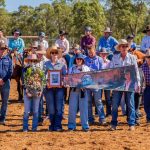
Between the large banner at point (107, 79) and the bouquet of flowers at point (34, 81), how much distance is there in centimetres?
55

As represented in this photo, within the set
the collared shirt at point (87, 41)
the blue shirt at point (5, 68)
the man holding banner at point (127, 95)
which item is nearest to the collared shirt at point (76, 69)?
the man holding banner at point (127, 95)

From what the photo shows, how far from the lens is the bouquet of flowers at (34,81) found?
949 centimetres

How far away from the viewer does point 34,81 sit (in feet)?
31.3

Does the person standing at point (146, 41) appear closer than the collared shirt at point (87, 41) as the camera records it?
No

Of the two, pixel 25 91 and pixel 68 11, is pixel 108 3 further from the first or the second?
pixel 25 91

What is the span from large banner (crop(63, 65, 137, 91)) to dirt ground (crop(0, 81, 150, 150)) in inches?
39.7

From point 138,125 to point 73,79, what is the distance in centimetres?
215

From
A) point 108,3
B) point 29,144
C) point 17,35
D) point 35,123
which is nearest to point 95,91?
point 35,123

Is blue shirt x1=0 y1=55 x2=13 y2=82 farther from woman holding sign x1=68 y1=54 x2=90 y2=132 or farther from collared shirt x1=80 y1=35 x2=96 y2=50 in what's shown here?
collared shirt x1=80 y1=35 x2=96 y2=50

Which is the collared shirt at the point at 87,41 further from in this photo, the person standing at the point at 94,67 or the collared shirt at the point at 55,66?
the collared shirt at the point at 55,66

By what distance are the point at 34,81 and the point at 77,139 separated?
1.63 m

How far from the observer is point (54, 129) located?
9938 mm

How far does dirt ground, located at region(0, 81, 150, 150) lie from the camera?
27.0 feet

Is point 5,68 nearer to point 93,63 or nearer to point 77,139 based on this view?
point 93,63
